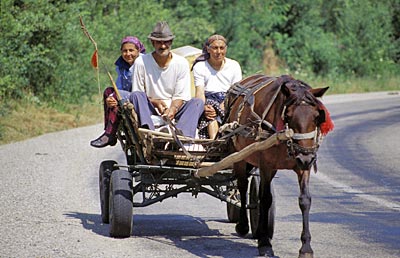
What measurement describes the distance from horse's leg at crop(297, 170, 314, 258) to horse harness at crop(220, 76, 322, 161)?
0.87 ft

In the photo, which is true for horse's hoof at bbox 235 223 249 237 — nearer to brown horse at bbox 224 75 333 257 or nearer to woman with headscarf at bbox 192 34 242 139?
brown horse at bbox 224 75 333 257

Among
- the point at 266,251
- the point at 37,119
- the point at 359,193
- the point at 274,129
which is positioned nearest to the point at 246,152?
the point at 274,129

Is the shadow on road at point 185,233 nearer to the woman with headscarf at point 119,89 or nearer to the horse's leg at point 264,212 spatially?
the horse's leg at point 264,212

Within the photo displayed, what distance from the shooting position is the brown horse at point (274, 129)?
7840 mm

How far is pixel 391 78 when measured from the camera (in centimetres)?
4522

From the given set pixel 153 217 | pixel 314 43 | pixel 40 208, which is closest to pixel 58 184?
pixel 40 208

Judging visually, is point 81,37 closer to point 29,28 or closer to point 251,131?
point 29,28

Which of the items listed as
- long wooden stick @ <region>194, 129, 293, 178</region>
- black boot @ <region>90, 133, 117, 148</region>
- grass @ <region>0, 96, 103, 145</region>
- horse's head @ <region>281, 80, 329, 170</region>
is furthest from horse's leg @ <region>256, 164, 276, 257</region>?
grass @ <region>0, 96, 103, 145</region>

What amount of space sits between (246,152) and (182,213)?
2893 millimetres

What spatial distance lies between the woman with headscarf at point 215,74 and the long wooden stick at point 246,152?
118cm

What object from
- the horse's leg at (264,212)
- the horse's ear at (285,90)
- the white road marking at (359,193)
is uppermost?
the horse's ear at (285,90)

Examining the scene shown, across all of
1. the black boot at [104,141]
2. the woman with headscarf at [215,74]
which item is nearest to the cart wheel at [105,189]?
the black boot at [104,141]

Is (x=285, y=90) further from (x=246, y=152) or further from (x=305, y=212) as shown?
(x=305, y=212)

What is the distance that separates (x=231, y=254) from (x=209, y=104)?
7.38 feet
